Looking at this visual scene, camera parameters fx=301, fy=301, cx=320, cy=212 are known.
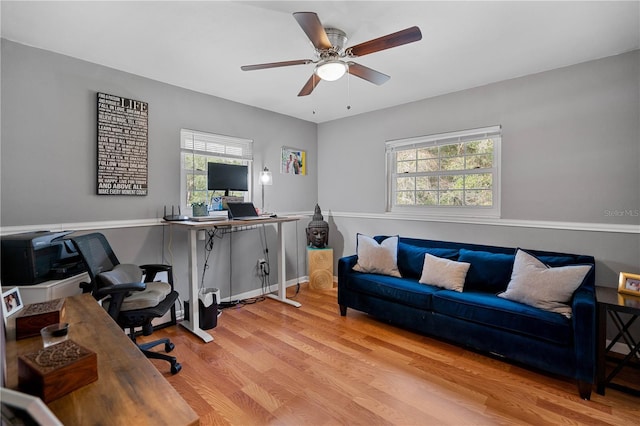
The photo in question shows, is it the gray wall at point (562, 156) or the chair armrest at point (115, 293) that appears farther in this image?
the gray wall at point (562, 156)

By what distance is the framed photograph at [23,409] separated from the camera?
476mm

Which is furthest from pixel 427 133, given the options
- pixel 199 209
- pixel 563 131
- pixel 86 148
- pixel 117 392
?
pixel 117 392

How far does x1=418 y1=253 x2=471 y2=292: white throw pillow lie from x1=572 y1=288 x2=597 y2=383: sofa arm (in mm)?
879

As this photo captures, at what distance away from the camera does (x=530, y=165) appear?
2.97 metres

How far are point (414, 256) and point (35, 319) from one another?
3061 millimetres

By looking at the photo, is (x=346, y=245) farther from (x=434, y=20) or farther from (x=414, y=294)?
(x=434, y=20)

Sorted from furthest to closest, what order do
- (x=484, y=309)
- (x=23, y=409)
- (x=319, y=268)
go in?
(x=319, y=268), (x=484, y=309), (x=23, y=409)

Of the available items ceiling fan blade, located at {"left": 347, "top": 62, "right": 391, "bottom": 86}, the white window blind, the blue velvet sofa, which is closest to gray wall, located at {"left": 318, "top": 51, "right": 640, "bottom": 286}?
the blue velvet sofa

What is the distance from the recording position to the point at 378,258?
3.34m

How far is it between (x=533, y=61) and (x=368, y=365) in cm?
299

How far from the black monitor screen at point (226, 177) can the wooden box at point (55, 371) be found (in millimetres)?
2598

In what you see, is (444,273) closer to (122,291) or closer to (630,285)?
(630,285)

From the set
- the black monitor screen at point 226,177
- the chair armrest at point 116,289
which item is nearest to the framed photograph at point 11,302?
the chair armrest at point 116,289

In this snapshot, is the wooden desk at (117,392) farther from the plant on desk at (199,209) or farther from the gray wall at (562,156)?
the gray wall at (562,156)
